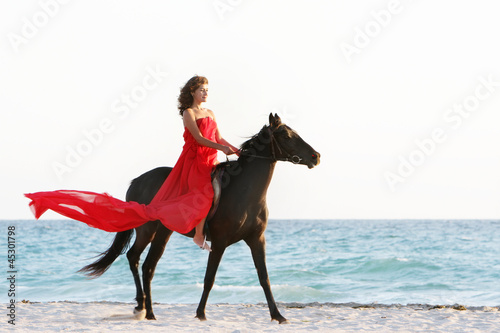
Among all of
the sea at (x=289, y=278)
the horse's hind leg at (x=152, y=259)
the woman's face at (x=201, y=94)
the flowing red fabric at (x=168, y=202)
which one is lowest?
the sea at (x=289, y=278)

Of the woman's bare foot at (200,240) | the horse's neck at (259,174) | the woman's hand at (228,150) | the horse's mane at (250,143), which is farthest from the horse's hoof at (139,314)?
the horse's mane at (250,143)

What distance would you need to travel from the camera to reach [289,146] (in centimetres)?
571

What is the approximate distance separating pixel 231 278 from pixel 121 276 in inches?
113

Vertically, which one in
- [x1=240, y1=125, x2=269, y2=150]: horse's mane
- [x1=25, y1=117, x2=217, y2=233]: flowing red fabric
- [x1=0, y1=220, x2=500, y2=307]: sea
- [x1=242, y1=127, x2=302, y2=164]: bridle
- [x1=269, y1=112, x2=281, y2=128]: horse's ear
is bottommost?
[x1=0, y1=220, x2=500, y2=307]: sea

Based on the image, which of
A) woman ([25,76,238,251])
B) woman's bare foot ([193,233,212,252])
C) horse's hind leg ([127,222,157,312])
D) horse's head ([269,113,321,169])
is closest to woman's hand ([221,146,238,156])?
woman ([25,76,238,251])

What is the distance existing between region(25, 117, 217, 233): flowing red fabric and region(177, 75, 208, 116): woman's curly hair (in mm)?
259

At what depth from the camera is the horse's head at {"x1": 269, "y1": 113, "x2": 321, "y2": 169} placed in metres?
5.61

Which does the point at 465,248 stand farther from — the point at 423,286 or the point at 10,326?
the point at 10,326

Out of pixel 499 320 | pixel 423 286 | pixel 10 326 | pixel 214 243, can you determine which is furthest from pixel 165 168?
pixel 423 286

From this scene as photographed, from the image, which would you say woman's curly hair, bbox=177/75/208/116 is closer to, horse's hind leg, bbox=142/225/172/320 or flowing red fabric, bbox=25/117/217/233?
flowing red fabric, bbox=25/117/217/233

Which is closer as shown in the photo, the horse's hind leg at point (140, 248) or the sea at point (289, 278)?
the horse's hind leg at point (140, 248)

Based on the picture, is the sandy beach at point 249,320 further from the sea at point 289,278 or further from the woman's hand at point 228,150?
the sea at point 289,278

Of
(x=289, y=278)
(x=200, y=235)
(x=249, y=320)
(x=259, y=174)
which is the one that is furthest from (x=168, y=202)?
(x=289, y=278)

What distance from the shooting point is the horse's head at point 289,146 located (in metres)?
5.61
